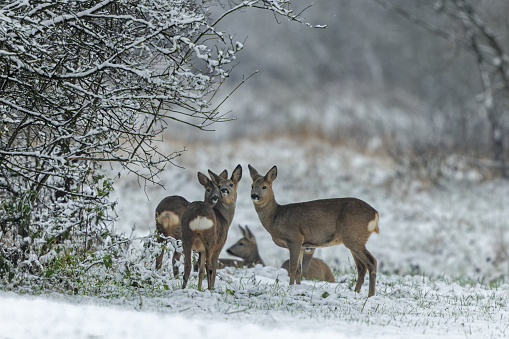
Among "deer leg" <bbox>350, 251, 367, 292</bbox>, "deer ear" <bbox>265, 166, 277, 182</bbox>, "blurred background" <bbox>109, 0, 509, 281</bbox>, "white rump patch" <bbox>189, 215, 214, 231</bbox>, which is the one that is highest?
"blurred background" <bbox>109, 0, 509, 281</bbox>

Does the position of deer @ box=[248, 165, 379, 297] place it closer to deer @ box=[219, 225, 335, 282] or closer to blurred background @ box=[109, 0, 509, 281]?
blurred background @ box=[109, 0, 509, 281]

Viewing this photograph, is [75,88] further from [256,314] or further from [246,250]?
[246,250]

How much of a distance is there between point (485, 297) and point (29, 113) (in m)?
5.78

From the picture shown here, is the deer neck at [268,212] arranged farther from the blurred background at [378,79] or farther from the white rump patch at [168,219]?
the blurred background at [378,79]

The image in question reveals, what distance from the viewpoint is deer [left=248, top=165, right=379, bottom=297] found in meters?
7.86

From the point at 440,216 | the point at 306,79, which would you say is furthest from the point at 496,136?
the point at 306,79

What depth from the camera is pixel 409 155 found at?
21891mm

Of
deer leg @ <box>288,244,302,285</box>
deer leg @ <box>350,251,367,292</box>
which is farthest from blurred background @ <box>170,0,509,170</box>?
deer leg @ <box>288,244,302,285</box>

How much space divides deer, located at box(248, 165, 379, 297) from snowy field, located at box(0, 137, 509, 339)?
0.38 m

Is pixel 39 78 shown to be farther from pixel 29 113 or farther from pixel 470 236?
pixel 470 236

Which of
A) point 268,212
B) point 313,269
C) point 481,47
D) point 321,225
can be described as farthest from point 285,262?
point 481,47

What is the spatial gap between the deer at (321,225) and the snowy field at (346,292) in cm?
38

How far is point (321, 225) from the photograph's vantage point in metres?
8.00

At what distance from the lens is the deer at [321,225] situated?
786 cm
